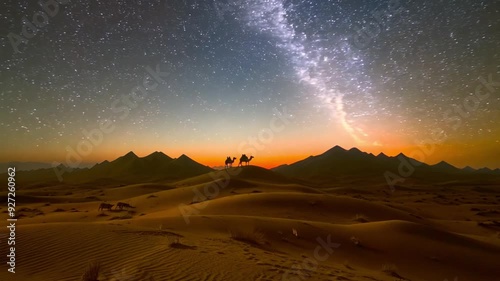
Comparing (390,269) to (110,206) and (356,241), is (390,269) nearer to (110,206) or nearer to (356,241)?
(356,241)

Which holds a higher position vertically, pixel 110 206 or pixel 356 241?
pixel 110 206

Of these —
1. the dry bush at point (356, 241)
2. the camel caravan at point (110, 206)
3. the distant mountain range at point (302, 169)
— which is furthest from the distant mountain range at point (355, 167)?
the dry bush at point (356, 241)

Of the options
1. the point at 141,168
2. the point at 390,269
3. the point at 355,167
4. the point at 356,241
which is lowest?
the point at 390,269

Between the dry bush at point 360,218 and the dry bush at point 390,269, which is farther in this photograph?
the dry bush at point 360,218

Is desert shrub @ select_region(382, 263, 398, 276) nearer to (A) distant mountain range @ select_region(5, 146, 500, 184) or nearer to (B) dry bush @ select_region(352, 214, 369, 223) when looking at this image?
(B) dry bush @ select_region(352, 214, 369, 223)

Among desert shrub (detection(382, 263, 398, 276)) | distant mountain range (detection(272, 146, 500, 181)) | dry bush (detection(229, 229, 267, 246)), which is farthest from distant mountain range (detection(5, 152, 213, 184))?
desert shrub (detection(382, 263, 398, 276))

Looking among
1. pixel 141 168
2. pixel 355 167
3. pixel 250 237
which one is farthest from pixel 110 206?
pixel 355 167

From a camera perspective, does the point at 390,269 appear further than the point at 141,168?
No

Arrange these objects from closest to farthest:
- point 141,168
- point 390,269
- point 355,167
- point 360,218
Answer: point 390,269, point 360,218, point 141,168, point 355,167

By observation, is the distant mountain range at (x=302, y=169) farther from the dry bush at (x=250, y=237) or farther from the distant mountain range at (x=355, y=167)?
the dry bush at (x=250, y=237)

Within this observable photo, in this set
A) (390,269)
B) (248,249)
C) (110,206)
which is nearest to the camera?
(248,249)

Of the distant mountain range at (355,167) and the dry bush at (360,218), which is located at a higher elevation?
the distant mountain range at (355,167)

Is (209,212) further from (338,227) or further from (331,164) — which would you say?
(331,164)

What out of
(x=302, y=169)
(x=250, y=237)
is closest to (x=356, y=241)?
(x=250, y=237)
